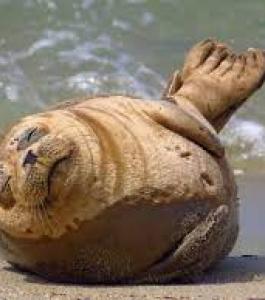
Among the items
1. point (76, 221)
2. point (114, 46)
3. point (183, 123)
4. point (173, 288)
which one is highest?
point (183, 123)

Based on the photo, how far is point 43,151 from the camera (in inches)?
118

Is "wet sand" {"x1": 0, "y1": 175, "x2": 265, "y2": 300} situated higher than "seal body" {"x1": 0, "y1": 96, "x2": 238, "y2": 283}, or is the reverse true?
"seal body" {"x1": 0, "y1": 96, "x2": 238, "y2": 283}

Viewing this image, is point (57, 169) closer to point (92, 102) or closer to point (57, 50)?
point (92, 102)

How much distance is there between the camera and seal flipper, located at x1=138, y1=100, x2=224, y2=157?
11.0 ft

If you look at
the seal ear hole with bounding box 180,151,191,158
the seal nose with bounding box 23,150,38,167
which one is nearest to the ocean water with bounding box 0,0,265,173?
the seal ear hole with bounding box 180,151,191,158

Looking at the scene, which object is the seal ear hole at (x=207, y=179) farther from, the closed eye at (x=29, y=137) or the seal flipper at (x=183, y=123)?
A: the closed eye at (x=29, y=137)

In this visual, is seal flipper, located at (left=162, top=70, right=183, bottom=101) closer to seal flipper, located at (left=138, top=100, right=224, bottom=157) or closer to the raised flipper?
seal flipper, located at (left=138, top=100, right=224, bottom=157)

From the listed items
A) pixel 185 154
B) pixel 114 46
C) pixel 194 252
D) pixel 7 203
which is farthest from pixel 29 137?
pixel 114 46

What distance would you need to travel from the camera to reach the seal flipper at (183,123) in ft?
11.0

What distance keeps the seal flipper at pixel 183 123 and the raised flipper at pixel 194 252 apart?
0.19 meters

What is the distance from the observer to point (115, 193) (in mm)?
3107

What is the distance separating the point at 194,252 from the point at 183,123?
1.23 ft

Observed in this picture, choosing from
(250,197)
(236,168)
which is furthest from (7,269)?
(236,168)

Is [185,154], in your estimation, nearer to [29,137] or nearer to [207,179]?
[207,179]
